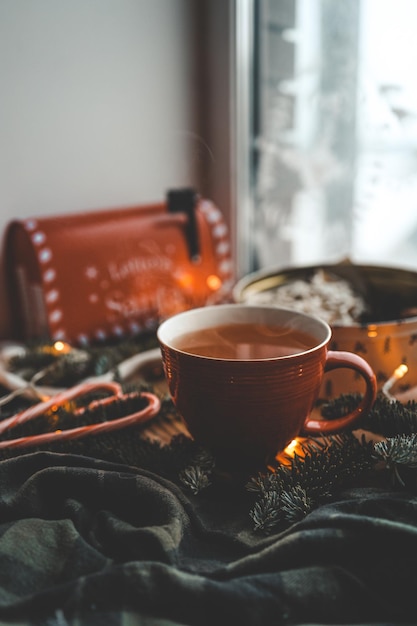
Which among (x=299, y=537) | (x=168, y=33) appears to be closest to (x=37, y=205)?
(x=168, y=33)

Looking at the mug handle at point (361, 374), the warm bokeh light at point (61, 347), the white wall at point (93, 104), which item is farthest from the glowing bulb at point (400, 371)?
the white wall at point (93, 104)

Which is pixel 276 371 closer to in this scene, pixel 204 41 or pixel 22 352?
pixel 22 352

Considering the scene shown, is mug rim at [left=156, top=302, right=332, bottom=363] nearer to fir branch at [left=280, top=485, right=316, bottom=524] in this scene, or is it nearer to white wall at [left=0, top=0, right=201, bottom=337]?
fir branch at [left=280, top=485, right=316, bottom=524]

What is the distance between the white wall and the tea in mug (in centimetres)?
49

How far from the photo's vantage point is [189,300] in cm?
102

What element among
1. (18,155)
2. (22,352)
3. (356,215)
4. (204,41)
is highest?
(204,41)

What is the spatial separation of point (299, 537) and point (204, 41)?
0.96 metres

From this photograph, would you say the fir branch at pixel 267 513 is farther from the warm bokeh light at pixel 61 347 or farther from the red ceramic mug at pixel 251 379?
the warm bokeh light at pixel 61 347

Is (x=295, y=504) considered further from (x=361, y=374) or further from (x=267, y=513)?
(x=361, y=374)

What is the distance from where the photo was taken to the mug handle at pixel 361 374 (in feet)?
1.71

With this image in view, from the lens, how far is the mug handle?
52 cm

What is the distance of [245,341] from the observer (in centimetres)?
57

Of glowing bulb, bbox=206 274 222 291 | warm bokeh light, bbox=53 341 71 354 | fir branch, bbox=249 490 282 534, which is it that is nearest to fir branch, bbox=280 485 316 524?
fir branch, bbox=249 490 282 534

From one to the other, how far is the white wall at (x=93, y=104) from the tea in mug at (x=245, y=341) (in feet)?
1.61
